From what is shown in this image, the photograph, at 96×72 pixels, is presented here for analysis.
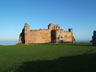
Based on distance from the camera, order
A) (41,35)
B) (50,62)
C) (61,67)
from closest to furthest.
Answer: (61,67), (50,62), (41,35)

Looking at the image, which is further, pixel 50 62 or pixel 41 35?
pixel 41 35

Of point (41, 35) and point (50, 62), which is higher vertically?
point (41, 35)

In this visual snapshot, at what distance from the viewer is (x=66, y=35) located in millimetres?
36219

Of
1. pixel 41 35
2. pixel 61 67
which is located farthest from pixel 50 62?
pixel 41 35

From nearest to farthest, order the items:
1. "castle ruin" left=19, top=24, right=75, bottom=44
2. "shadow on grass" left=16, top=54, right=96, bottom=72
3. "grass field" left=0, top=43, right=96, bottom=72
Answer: "shadow on grass" left=16, top=54, right=96, bottom=72, "grass field" left=0, top=43, right=96, bottom=72, "castle ruin" left=19, top=24, right=75, bottom=44

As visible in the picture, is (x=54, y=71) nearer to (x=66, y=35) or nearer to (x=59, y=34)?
(x=59, y=34)

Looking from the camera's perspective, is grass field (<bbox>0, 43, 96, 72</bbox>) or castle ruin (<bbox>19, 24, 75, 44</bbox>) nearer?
grass field (<bbox>0, 43, 96, 72</bbox>)

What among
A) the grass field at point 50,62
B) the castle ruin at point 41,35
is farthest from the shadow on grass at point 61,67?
the castle ruin at point 41,35

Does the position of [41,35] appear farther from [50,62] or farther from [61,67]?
[61,67]

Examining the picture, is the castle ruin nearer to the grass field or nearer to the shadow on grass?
the grass field

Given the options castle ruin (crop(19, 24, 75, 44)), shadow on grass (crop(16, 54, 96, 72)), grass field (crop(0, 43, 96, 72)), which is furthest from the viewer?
castle ruin (crop(19, 24, 75, 44))

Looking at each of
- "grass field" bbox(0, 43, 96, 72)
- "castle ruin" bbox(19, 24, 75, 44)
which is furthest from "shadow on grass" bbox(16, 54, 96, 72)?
"castle ruin" bbox(19, 24, 75, 44)

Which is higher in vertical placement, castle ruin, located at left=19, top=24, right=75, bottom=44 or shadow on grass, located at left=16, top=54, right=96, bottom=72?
castle ruin, located at left=19, top=24, right=75, bottom=44

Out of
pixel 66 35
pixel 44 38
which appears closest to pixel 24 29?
pixel 44 38
